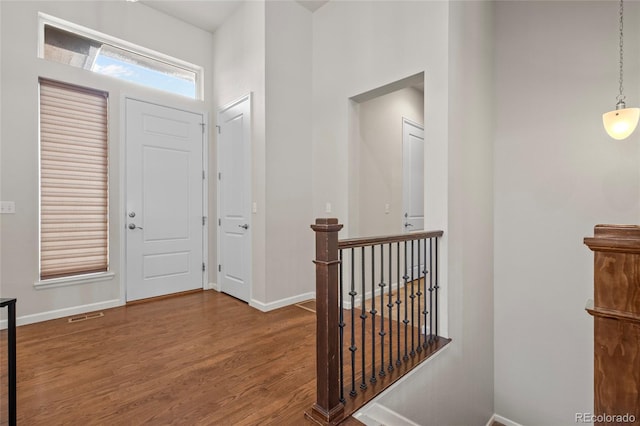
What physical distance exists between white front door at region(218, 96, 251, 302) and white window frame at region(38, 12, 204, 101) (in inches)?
24.8

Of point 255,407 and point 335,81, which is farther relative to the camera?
point 335,81

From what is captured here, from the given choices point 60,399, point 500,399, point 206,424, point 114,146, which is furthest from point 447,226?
point 114,146

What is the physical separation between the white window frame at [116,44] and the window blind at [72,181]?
1.68 ft

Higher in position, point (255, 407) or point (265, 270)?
point (265, 270)

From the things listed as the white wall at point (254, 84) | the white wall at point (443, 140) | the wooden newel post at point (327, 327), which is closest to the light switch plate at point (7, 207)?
the white wall at point (254, 84)

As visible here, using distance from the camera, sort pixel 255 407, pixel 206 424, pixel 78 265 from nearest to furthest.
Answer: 1. pixel 206 424
2. pixel 255 407
3. pixel 78 265

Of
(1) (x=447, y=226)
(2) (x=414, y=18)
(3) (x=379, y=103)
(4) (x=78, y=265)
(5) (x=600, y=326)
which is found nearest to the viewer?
(5) (x=600, y=326)

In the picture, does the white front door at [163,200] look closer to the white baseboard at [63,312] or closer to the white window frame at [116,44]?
the white baseboard at [63,312]

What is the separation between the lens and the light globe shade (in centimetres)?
237

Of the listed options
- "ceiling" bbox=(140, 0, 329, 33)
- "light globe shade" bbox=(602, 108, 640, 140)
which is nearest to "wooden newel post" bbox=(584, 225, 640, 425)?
"light globe shade" bbox=(602, 108, 640, 140)

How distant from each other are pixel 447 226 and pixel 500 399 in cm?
245

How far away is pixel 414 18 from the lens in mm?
2854

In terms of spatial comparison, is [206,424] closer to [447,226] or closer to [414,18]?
[447,226]

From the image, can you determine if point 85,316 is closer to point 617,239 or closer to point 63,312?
point 63,312
